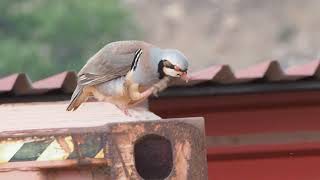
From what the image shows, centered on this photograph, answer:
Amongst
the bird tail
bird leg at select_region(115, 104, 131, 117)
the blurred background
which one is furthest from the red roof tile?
the blurred background

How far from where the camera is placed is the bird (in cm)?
393

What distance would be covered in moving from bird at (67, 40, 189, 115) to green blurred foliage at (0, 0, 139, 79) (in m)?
27.2

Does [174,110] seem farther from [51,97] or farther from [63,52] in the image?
[63,52]

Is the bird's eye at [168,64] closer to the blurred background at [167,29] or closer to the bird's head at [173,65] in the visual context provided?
the bird's head at [173,65]

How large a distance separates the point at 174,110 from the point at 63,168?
2433 mm

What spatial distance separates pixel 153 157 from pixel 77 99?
4.21 ft

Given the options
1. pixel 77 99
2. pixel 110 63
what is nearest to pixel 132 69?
pixel 110 63

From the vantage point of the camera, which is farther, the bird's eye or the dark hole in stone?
the bird's eye

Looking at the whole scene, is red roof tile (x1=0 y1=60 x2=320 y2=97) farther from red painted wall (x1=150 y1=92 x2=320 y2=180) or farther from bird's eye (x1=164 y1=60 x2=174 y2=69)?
bird's eye (x1=164 y1=60 x2=174 y2=69)

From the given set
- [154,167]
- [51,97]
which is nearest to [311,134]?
[51,97]

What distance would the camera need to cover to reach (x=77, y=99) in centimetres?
388

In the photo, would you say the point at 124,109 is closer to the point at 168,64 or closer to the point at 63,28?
the point at 168,64

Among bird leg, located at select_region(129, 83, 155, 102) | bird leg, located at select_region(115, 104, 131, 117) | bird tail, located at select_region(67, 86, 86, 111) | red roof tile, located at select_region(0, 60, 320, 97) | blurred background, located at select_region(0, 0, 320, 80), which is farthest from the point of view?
blurred background, located at select_region(0, 0, 320, 80)

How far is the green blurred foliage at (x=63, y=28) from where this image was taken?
33031 mm
